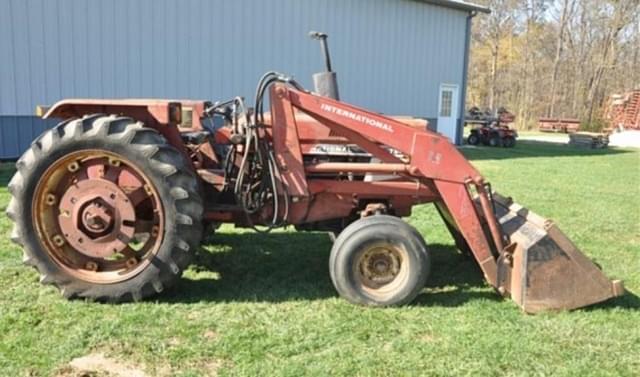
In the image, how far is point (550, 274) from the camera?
3.71m

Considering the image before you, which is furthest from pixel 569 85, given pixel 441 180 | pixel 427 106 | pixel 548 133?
pixel 441 180

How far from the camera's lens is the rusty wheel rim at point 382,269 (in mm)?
3842

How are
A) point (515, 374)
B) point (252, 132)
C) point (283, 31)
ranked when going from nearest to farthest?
1. point (515, 374)
2. point (252, 132)
3. point (283, 31)

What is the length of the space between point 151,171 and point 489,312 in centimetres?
239

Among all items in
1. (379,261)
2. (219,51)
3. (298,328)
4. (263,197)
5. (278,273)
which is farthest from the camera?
(219,51)

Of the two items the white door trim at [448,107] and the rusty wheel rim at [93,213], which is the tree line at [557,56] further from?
the rusty wheel rim at [93,213]

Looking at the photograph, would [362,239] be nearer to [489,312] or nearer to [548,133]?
[489,312]

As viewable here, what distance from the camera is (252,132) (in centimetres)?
391

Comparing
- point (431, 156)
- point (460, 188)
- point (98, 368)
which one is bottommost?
point (98, 368)

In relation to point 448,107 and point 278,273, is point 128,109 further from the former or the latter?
point 448,107

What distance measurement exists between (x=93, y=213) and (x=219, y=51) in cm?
937

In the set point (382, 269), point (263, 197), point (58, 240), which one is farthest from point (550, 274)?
point (58, 240)

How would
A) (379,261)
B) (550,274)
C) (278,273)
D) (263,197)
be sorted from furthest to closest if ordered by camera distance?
(278,273) < (263,197) < (379,261) < (550,274)

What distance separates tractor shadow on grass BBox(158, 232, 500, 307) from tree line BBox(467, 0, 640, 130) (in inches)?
1221
